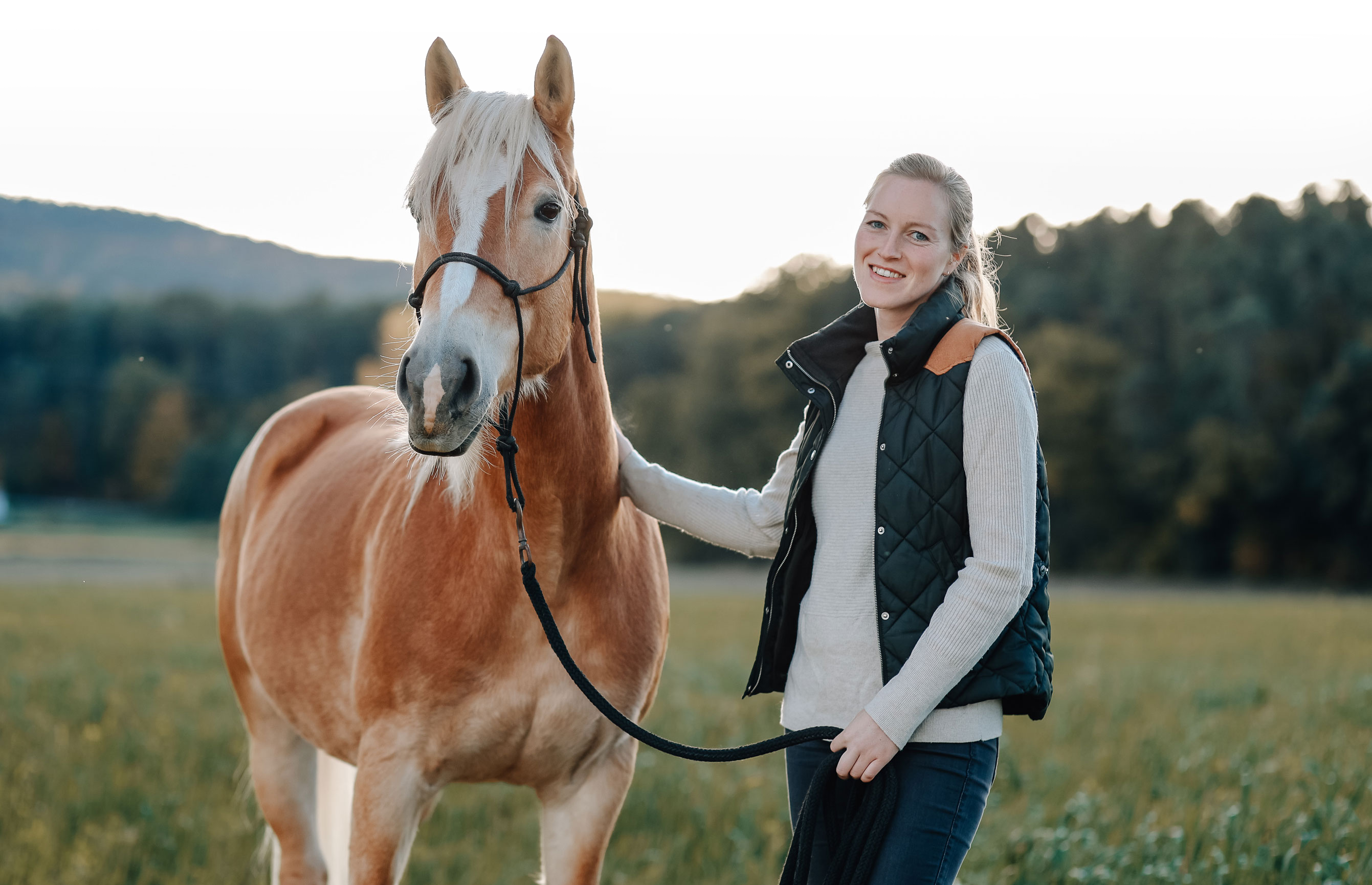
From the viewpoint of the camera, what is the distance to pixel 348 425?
4.09 meters

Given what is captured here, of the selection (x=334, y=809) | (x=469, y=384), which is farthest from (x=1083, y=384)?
(x=469, y=384)

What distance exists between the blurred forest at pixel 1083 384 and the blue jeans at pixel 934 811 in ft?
60.4

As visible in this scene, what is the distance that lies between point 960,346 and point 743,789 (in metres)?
3.84

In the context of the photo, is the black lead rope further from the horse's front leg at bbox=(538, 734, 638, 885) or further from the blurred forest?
the blurred forest

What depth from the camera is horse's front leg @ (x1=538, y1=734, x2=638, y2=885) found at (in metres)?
2.71

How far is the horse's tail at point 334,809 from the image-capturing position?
3545 mm

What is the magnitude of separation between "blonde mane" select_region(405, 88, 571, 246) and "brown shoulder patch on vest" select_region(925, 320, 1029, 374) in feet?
2.94

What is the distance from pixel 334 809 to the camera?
3.61 meters

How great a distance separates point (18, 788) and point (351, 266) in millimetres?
4067

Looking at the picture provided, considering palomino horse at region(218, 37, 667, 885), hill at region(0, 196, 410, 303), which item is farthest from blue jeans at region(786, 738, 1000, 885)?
hill at region(0, 196, 410, 303)

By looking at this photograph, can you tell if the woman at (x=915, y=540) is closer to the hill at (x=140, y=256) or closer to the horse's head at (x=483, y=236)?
the horse's head at (x=483, y=236)

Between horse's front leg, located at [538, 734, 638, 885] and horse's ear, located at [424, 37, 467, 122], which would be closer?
horse's ear, located at [424, 37, 467, 122]

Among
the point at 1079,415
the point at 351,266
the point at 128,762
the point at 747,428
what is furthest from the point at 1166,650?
the point at 747,428

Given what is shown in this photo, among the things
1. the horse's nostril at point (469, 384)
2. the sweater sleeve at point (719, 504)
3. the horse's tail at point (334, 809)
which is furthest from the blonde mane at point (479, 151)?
the horse's tail at point (334, 809)
